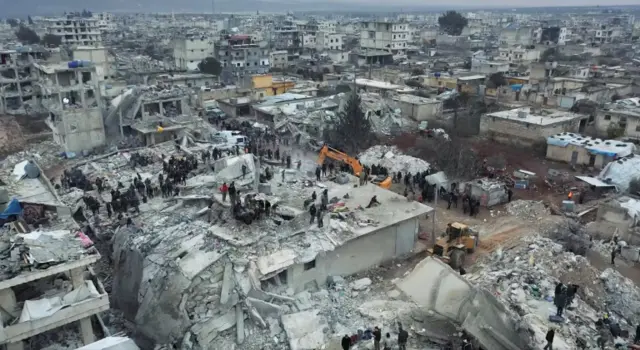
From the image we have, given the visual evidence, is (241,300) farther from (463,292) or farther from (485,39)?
(485,39)

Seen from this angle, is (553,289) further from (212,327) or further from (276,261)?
(212,327)

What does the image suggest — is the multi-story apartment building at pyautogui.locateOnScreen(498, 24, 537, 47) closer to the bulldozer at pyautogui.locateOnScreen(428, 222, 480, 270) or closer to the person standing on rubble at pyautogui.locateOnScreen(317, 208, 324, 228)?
the bulldozer at pyautogui.locateOnScreen(428, 222, 480, 270)

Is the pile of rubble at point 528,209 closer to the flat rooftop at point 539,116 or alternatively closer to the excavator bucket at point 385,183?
the excavator bucket at point 385,183

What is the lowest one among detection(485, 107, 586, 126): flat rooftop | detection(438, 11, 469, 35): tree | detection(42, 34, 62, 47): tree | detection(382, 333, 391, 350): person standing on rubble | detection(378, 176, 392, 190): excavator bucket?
detection(382, 333, 391, 350): person standing on rubble

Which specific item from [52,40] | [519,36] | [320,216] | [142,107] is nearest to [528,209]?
[320,216]

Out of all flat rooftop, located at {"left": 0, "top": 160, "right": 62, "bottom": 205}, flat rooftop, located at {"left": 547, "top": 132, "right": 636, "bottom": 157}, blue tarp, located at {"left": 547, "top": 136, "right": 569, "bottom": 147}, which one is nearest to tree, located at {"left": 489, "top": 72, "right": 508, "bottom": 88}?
flat rooftop, located at {"left": 547, "top": 132, "right": 636, "bottom": 157}

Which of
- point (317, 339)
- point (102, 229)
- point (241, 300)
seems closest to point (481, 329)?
point (317, 339)
